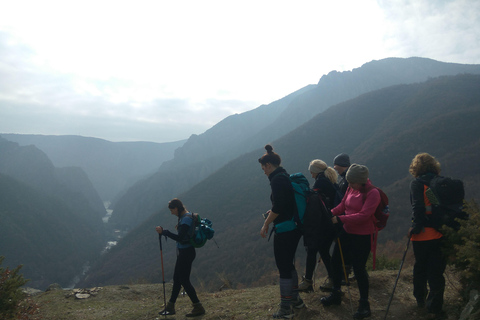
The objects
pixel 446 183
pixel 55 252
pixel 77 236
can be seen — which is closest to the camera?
pixel 446 183

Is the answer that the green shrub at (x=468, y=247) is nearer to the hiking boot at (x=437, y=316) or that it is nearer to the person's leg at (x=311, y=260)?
the hiking boot at (x=437, y=316)

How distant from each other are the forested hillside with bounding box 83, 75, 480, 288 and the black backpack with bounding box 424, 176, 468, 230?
21.0 m

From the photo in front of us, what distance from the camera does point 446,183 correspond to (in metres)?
3.19

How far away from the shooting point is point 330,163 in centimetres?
5659

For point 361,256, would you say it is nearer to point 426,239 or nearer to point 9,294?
point 426,239

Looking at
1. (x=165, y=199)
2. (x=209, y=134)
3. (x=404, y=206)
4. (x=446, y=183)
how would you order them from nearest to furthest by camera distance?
(x=446, y=183) → (x=404, y=206) → (x=165, y=199) → (x=209, y=134)

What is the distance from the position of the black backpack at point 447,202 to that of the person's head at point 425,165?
208mm

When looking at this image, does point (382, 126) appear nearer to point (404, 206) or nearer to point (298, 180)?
point (404, 206)

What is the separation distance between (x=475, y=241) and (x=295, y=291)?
6.98 feet

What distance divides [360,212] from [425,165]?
0.96 meters

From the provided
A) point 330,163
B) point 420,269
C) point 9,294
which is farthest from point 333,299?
point 330,163

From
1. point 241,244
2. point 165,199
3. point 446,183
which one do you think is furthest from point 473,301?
point 165,199

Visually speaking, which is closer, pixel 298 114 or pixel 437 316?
pixel 437 316

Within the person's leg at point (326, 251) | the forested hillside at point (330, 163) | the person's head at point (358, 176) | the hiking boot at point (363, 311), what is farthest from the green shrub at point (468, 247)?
the forested hillside at point (330, 163)
